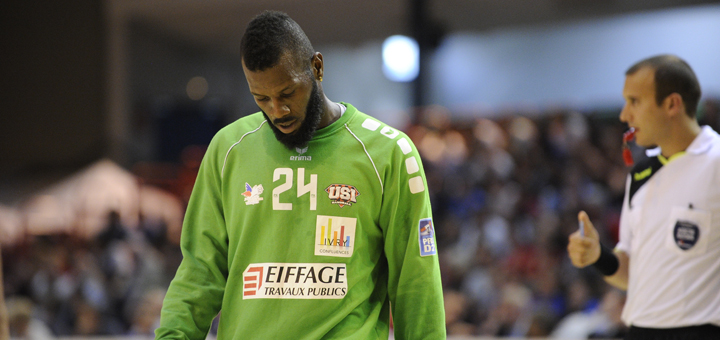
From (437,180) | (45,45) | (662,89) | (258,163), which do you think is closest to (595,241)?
(662,89)

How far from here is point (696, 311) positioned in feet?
8.23

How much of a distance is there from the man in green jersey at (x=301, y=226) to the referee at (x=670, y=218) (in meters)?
1.05

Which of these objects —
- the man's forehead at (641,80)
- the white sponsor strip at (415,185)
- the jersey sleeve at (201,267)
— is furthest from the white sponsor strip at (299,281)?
the man's forehead at (641,80)

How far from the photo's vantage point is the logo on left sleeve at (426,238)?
1.95m

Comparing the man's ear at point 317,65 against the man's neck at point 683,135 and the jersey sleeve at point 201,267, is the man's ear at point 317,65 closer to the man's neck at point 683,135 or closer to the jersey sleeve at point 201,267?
the jersey sleeve at point 201,267

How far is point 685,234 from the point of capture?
257cm

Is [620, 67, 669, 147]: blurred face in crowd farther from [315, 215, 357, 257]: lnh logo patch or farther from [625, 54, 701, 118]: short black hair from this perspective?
[315, 215, 357, 257]: lnh logo patch

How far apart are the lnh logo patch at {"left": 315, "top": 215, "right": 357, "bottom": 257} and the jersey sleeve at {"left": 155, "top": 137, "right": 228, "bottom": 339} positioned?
0.33 m

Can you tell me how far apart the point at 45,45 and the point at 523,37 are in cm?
877

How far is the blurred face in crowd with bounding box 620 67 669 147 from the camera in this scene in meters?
2.65

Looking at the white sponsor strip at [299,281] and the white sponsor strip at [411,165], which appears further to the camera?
the white sponsor strip at [411,165]

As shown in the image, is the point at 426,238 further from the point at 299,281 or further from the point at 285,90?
the point at 285,90

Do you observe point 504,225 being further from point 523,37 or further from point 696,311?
point 696,311

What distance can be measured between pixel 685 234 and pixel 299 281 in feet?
5.30
